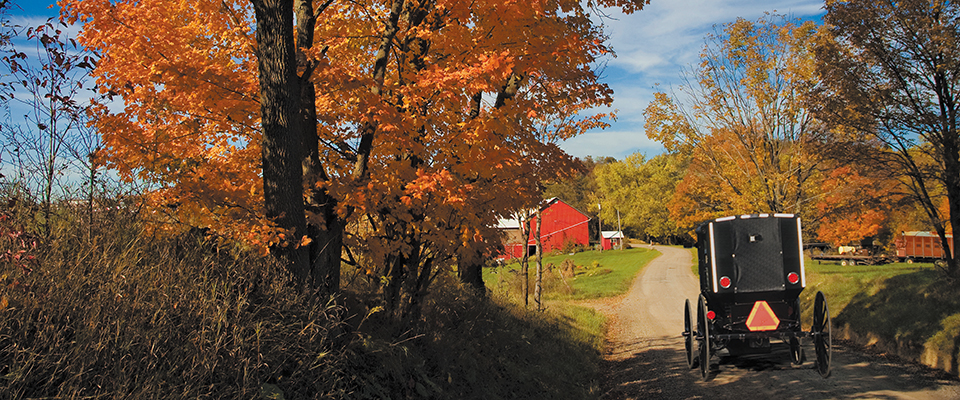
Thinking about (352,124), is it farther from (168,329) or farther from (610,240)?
(610,240)

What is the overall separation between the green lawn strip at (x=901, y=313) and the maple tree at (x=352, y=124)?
24.8ft

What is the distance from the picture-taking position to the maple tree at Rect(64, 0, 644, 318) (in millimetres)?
6098

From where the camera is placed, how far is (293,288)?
5.60m

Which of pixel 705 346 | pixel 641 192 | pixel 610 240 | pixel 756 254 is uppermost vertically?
pixel 641 192

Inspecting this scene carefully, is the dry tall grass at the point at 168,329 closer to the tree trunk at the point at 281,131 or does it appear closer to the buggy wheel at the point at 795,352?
the tree trunk at the point at 281,131

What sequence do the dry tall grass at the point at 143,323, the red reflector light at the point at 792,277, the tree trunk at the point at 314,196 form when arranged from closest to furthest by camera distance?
the dry tall grass at the point at 143,323
the tree trunk at the point at 314,196
the red reflector light at the point at 792,277

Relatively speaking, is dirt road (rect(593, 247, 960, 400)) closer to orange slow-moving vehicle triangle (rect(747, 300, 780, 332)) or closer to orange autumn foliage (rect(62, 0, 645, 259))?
orange slow-moving vehicle triangle (rect(747, 300, 780, 332))

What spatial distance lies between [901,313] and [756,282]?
17.8ft

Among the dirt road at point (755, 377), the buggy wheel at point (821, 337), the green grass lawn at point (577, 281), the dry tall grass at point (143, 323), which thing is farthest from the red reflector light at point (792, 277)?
the green grass lawn at point (577, 281)

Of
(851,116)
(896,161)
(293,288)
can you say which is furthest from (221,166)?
(896,161)

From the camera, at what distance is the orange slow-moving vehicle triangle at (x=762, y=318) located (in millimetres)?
8664

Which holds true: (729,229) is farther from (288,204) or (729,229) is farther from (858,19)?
(858,19)

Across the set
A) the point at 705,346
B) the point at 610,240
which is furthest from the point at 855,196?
the point at 610,240

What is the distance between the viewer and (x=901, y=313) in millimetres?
11656
